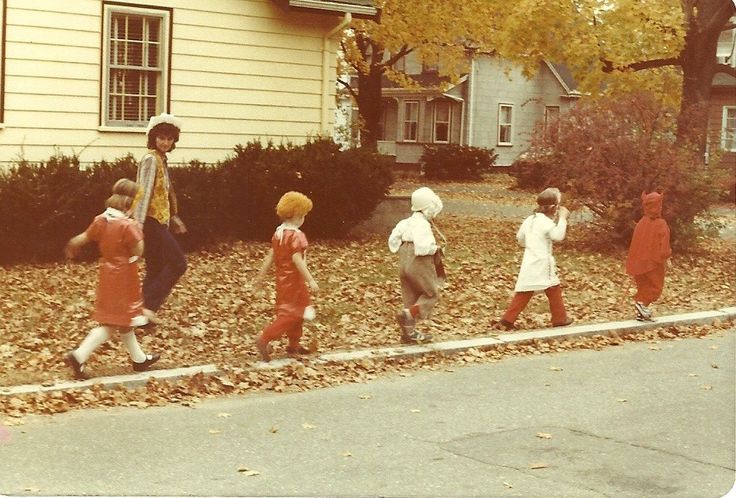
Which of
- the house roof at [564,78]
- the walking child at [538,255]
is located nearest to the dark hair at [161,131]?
the walking child at [538,255]

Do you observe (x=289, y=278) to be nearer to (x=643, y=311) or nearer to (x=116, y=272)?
(x=116, y=272)

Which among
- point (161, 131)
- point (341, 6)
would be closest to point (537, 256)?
point (161, 131)

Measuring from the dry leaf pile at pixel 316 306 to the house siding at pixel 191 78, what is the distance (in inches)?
78.9

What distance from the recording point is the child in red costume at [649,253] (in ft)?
37.8

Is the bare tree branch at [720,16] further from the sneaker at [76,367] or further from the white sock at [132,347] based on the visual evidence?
the sneaker at [76,367]

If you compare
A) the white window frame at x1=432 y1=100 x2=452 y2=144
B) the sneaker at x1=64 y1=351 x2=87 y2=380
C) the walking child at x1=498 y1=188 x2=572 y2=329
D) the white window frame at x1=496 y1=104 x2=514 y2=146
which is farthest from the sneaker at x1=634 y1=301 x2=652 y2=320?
the white window frame at x1=496 y1=104 x2=514 y2=146

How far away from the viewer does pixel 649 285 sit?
11.8 m

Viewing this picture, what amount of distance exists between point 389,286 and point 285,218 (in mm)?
4819

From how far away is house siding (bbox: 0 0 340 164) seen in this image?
49.4 feet

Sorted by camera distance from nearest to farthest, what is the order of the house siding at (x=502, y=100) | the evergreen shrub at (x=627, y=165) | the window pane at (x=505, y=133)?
the evergreen shrub at (x=627, y=165), the house siding at (x=502, y=100), the window pane at (x=505, y=133)

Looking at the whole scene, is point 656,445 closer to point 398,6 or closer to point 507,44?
point 507,44

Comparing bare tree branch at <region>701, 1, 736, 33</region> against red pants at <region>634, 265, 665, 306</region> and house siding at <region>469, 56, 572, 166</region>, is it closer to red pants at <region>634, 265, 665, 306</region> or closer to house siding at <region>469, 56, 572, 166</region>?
red pants at <region>634, 265, 665, 306</region>

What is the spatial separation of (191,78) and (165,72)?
0.46m

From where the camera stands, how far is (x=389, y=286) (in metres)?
13.7
